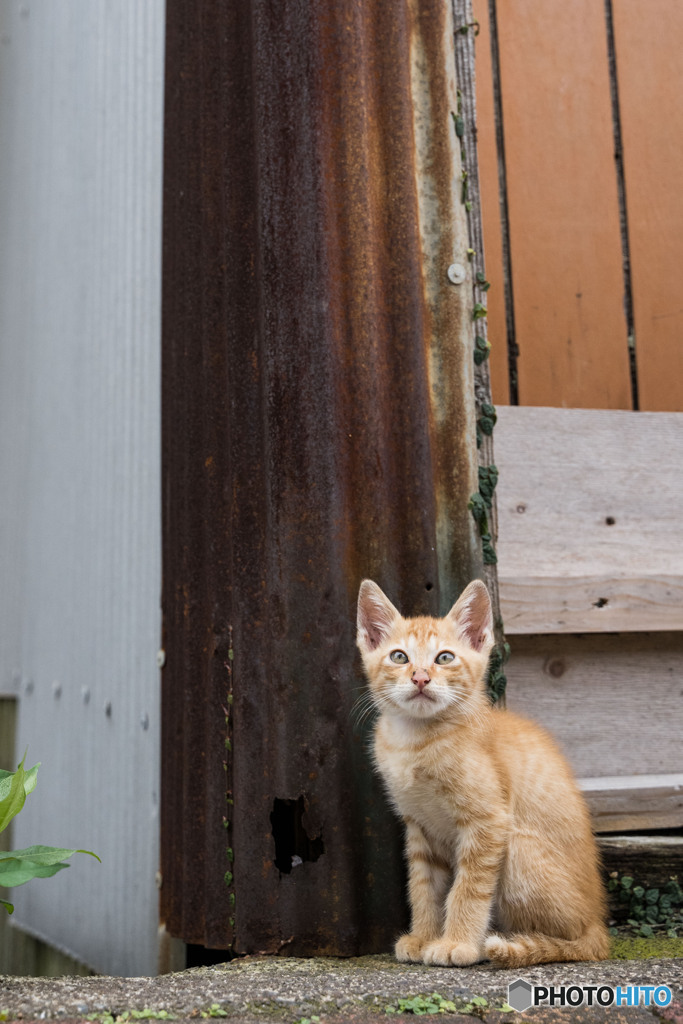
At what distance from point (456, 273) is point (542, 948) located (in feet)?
5.06

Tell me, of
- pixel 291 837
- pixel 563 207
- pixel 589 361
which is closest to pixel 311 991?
pixel 291 837

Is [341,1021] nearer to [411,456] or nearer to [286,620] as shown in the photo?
[286,620]

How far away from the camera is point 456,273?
2.24m

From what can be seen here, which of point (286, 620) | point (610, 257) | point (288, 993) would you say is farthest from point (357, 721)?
point (610, 257)

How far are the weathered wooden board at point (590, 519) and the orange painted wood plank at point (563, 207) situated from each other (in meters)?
0.17

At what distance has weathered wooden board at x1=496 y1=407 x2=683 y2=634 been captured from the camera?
2600 millimetres

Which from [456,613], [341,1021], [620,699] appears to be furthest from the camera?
[620,699]

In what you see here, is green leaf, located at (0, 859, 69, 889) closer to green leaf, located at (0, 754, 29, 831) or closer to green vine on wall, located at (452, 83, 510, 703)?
green leaf, located at (0, 754, 29, 831)

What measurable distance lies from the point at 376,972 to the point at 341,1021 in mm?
331

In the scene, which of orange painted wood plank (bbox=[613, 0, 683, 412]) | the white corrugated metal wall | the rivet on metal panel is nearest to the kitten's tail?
the white corrugated metal wall

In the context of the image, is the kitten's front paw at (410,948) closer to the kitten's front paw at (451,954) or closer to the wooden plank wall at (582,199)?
the kitten's front paw at (451,954)

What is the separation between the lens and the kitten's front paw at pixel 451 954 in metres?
1.80

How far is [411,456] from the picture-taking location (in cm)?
215

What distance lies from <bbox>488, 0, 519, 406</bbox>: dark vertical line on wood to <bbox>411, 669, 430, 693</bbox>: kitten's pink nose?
47.8 inches
